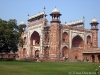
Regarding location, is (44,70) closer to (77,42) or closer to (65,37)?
(65,37)

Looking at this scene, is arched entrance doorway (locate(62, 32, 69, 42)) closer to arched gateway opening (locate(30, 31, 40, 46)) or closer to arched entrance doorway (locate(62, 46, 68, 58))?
arched entrance doorway (locate(62, 46, 68, 58))

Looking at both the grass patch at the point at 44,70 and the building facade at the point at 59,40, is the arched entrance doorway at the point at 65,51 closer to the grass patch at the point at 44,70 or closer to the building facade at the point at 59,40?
the building facade at the point at 59,40

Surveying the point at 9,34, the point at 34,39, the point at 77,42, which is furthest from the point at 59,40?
the point at 9,34

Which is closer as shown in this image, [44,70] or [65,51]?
[44,70]

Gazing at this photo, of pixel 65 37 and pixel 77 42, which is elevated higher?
pixel 65 37

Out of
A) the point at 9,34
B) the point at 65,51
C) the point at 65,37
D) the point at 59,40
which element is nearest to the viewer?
the point at 9,34

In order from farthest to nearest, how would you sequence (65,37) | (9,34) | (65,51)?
1. (65,37)
2. (65,51)
3. (9,34)

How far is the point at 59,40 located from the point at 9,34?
34.1ft

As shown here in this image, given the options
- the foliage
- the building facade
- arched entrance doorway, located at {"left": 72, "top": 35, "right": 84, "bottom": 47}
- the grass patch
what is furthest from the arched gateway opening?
the grass patch

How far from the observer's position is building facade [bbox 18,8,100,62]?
30672mm

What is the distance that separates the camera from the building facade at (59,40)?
30.7m

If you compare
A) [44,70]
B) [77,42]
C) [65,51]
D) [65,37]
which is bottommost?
[44,70]

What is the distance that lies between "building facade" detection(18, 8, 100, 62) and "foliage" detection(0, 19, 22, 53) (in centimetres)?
728

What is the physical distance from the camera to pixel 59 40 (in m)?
31.2
